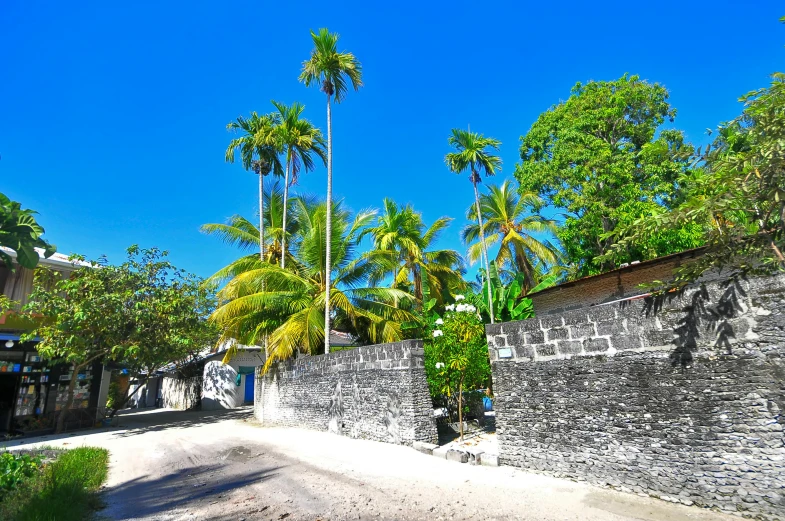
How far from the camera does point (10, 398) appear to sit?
15.3m

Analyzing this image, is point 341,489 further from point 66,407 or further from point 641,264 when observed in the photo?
point 66,407

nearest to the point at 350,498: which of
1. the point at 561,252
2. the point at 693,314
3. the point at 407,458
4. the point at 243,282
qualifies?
the point at 407,458

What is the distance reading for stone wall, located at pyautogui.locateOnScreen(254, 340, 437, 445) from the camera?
29.1ft

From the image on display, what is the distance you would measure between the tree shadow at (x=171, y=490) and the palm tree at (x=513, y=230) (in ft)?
53.0

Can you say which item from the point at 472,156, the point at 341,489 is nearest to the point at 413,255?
the point at 472,156

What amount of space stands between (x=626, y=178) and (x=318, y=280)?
12.4 metres

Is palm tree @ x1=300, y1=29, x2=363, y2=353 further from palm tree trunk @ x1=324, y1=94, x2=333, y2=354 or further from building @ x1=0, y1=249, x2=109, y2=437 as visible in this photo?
building @ x1=0, y1=249, x2=109, y2=437

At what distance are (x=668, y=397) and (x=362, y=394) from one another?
275 inches

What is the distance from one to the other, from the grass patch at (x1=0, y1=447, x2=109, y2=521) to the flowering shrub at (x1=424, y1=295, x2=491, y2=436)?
618cm

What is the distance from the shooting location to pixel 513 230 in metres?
21.2

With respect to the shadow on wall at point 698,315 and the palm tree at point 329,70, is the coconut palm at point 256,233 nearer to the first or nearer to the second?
the palm tree at point 329,70

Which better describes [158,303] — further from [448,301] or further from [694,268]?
[694,268]

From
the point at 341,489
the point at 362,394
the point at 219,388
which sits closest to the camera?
the point at 341,489

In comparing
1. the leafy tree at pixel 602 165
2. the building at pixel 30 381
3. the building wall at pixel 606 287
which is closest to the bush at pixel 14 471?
the building at pixel 30 381
